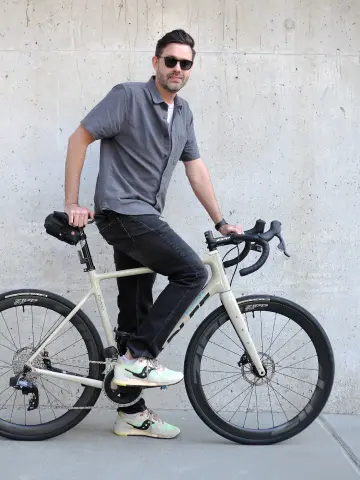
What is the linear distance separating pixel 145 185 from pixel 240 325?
856 mm

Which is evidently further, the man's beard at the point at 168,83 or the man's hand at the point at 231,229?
the man's hand at the point at 231,229

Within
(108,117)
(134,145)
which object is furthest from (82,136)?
(134,145)

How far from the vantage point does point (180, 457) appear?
12.1ft

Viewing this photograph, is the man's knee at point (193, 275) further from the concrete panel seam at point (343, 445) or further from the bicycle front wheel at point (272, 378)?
the concrete panel seam at point (343, 445)

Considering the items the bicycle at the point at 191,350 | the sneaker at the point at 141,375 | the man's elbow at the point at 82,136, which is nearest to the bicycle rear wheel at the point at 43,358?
the bicycle at the point at 191,350

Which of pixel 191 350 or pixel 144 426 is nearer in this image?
pixel 191 350

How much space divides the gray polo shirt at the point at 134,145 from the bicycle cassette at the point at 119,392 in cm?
85

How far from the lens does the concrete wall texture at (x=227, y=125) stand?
14.1 feet

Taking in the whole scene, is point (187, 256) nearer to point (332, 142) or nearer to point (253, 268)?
point (253, 268)

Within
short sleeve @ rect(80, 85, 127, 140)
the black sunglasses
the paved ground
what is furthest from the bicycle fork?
the black sunglasses

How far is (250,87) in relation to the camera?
4.35 m

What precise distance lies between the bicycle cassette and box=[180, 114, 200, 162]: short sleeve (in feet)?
3.85

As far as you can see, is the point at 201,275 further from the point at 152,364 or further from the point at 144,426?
the point at 144,426

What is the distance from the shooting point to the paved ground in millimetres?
3463
